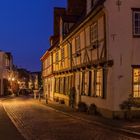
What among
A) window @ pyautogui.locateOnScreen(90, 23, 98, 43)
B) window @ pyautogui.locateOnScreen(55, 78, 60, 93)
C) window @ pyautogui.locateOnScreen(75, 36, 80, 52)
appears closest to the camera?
window @ pyautogui.locateOnScreen(90, 23, 98, 43)

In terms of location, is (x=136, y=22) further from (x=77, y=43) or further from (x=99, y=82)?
(x=77, y=43)

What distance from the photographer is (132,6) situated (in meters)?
25.3

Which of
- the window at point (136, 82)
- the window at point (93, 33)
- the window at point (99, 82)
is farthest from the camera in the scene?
the window at point (93, 33)

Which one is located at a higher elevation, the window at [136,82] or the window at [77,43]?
the window at [77,43]

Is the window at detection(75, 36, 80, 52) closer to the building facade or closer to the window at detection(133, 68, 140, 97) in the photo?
the building facade

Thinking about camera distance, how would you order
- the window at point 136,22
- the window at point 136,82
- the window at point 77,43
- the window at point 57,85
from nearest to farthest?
the window at point 136,82
the window at point 136,22
the window at point 77,43
the window at point 57,85

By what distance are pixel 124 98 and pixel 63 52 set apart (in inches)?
800

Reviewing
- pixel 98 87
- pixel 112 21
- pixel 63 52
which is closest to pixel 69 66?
pixel 63 52

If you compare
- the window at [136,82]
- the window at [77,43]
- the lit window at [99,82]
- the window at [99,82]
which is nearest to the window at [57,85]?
the window at [77,43]

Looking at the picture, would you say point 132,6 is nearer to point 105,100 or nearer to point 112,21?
point 112,21

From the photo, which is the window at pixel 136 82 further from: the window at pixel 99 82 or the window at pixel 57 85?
the window at pixel 57 85

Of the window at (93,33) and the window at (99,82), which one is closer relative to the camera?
the window at (99,82)

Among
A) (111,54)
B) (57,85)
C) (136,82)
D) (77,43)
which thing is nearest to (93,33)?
(111,54)

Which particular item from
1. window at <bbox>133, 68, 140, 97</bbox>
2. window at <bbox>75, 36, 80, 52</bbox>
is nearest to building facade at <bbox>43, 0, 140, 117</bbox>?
window at <bbox>133, 68, 140, 97</bbox>
